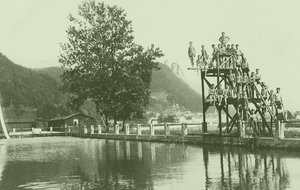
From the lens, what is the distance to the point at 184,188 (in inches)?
518

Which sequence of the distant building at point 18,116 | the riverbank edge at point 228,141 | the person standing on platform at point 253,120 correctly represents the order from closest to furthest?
1. the riverbank edge at point 228,141
2. the person standing on platform at point 253,120
3. the distant building at point 18,116

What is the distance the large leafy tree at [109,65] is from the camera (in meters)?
60.5

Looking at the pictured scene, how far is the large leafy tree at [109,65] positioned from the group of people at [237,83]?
2788 cm

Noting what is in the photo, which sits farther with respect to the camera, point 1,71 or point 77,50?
point 1,71

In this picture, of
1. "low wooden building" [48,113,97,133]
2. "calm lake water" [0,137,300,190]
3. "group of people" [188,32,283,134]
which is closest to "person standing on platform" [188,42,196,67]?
"group of people" [188,32,283,134]

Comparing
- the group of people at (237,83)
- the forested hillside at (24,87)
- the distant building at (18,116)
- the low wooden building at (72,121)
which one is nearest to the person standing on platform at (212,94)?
the group of people at (237,83)

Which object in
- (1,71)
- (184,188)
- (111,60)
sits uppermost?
(1,71)

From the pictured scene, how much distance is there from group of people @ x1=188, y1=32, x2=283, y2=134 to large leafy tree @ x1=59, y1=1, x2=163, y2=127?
2788cm

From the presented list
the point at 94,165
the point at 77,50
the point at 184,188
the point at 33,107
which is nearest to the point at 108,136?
the point at 77,50

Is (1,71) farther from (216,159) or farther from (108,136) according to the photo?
(216,159)

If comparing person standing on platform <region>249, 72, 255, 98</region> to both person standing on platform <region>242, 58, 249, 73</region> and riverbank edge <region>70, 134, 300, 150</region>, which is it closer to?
person standing on platform <region>242, 58, 249, 73</region>

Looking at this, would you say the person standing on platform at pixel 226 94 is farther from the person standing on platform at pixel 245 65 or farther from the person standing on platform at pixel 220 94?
the person standing on platform at pixel 245 65

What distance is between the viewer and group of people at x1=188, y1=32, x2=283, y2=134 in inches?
1167

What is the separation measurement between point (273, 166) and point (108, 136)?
33.8 m
